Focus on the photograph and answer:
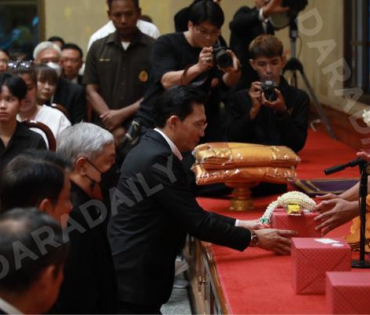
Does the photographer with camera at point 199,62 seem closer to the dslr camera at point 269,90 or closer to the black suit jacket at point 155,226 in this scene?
the dslr camera at point 269,90

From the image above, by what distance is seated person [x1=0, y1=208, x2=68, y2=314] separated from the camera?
1.62 metres

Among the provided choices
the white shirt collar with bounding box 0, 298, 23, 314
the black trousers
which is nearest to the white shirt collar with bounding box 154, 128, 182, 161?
the black trousers

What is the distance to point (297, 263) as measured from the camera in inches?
112

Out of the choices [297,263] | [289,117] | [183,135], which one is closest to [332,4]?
[289,117]

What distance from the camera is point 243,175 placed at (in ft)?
13.4

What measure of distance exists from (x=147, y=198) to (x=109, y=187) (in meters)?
0.15

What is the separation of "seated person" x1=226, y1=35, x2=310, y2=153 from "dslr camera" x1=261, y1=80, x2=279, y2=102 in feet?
0.11

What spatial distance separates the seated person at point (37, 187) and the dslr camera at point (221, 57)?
2.33 metres

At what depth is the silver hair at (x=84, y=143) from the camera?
2779mm

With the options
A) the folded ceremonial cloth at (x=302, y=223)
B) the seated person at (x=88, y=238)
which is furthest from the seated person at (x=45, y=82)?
the seated person at (x=88, y=238)

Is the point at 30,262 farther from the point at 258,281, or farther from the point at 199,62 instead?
the point at 199,62

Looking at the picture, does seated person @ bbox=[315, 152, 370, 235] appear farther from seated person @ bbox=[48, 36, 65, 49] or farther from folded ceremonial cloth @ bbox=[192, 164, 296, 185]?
seated person @ bbox=[48, 36, 65, 49]

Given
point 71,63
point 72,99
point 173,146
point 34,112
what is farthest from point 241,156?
point 71,63

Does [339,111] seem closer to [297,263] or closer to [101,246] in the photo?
[297,263]
